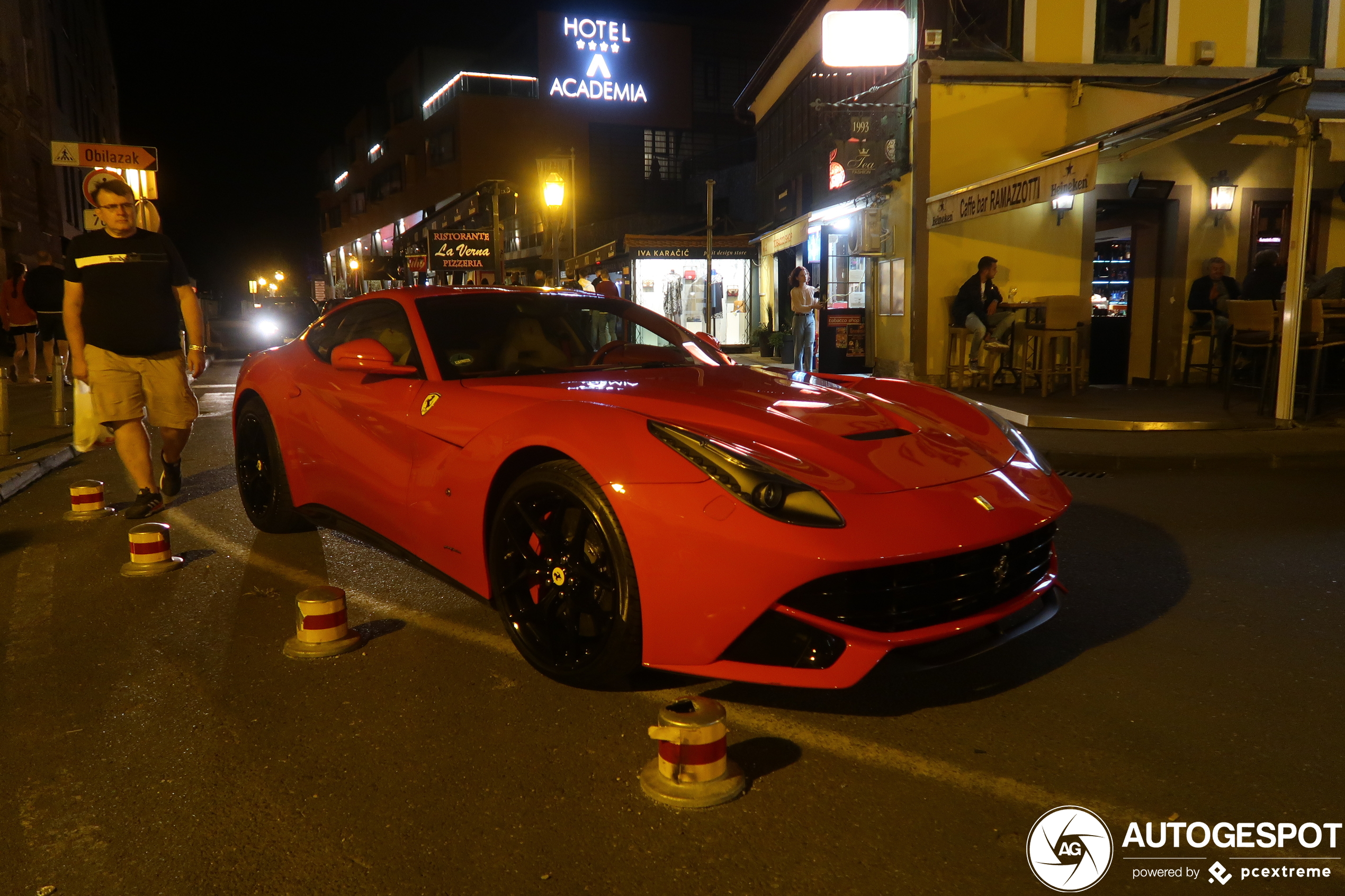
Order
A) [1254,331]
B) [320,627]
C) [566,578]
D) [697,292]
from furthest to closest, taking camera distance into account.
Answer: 1. [697,292]
2. [1254,331]
3. [320,627]
4. [566,578]

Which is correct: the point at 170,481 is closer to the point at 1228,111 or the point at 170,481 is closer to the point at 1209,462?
the point at 1209,462

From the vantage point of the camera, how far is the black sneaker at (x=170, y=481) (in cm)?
607

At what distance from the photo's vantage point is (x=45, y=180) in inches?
941

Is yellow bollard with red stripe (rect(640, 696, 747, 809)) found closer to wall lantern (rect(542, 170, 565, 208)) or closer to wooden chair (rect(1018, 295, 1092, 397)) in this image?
wooden chair (rect(1018, 295, 1092, 397))

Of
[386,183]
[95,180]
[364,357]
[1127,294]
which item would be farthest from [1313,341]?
[386,183]

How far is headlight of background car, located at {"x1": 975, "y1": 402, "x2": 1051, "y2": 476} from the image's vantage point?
10.8 ft

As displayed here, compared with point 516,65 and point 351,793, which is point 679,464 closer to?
point 351,793

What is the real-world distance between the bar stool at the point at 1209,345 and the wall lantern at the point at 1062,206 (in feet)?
6.85

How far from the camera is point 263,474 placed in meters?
5.17

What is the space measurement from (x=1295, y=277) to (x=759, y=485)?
26.0 ft

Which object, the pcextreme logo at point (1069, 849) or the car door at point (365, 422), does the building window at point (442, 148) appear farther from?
the pcextreme logo at point (1069, 849)

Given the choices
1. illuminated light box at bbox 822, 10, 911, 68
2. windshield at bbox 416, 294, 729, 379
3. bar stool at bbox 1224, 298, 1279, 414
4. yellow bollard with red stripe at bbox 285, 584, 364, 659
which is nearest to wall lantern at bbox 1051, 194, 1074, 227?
illuminated light box at bbox 822, 10, 911, 68

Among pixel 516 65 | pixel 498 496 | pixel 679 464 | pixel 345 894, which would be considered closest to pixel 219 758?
pixel 345 894

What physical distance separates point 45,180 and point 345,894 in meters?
27.7
